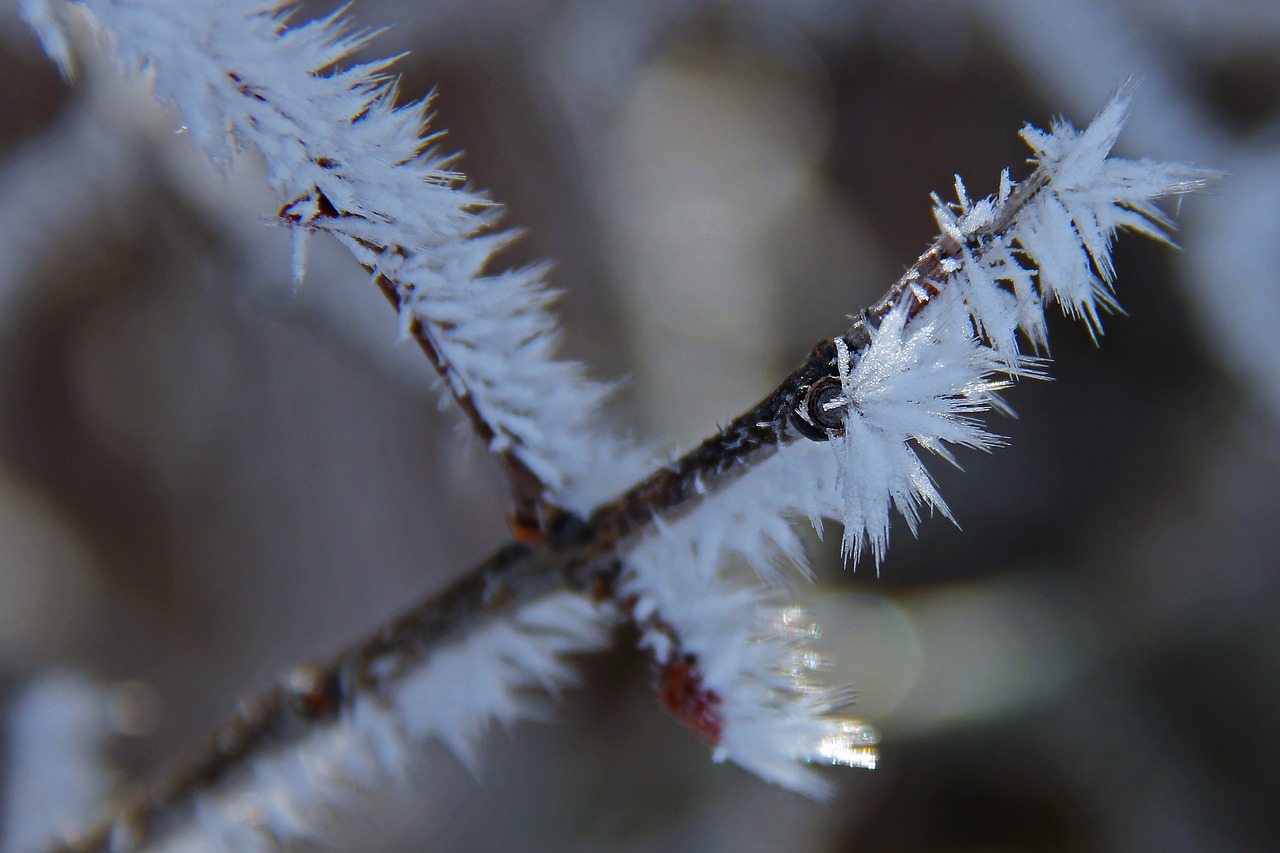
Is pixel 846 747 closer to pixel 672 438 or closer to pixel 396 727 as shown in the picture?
pixel 396 727

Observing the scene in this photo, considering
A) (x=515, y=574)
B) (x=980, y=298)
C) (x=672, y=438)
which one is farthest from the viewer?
(x=672, y=438)

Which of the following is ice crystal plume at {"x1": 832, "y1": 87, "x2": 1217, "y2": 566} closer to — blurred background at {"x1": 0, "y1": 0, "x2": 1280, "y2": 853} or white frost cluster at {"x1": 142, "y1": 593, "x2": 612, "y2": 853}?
white frost cluster at {"x1": 142, "y1": 593, "x2": 612, "y2": 853}

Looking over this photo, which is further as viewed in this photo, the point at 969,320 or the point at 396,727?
the point at 396,727

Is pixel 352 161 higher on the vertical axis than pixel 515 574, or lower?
higher

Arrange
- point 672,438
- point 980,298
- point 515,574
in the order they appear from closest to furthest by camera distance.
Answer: point 980,298
point 515,574
point 672,438

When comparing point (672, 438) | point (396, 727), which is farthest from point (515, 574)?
point (672, 438)

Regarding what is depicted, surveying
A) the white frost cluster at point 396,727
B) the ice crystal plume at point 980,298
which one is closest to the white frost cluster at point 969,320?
the ice crystal plume at point 980,298

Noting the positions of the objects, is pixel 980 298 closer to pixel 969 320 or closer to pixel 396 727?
pixel 969 320

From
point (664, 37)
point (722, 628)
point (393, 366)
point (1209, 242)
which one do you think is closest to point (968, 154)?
point (1209, 242)
